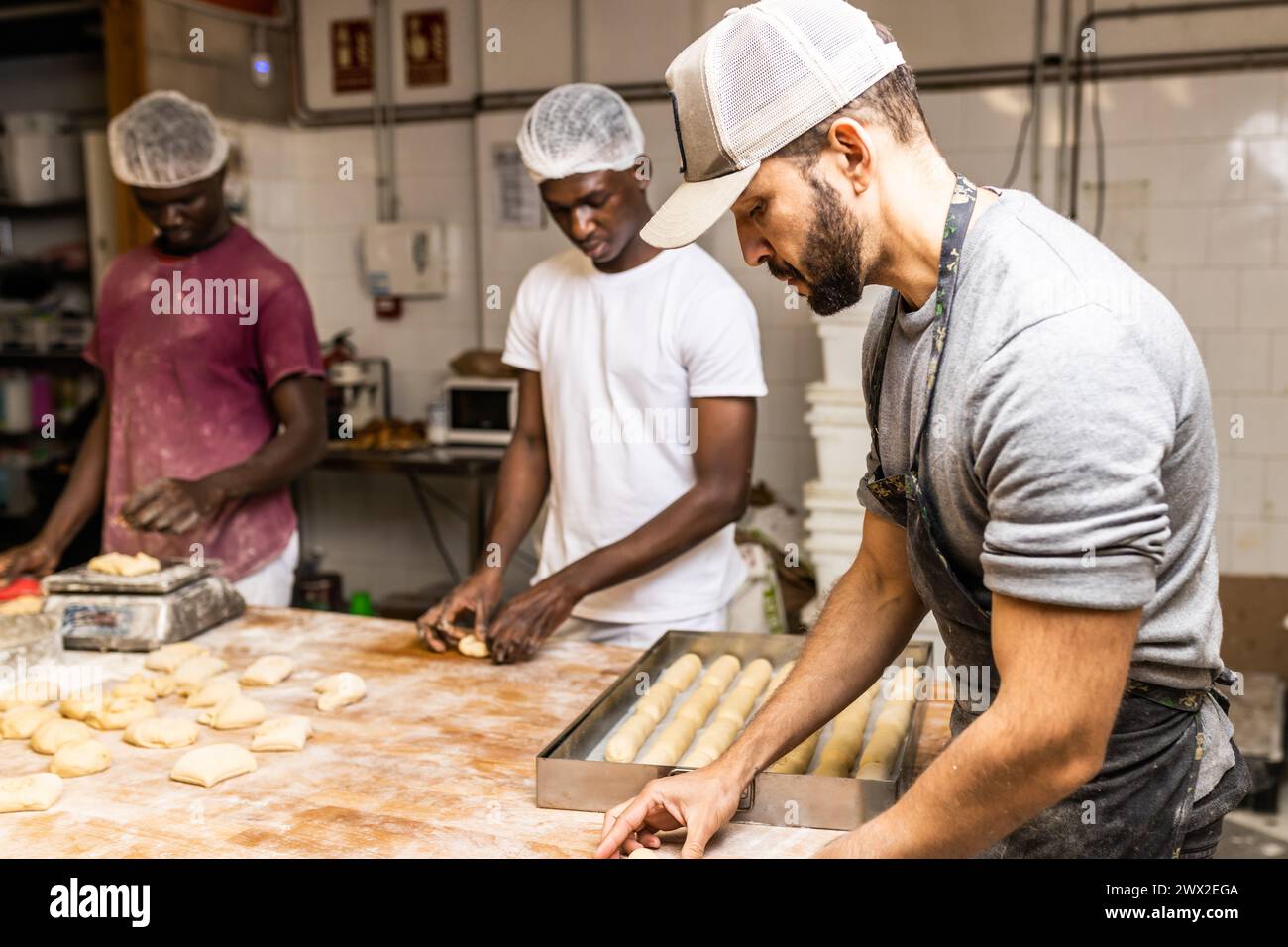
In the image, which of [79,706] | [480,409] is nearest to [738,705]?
[79,706]

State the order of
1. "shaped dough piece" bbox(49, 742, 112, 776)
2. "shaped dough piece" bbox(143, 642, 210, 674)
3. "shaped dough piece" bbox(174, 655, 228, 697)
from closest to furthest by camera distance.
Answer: "shaped dough piece" bbox(49, 742, 112, 776) < "shaped dough piece" bbox(174, 655, 228, 697) < "shaped dough piece" bbox(143, 642, 210, 674)

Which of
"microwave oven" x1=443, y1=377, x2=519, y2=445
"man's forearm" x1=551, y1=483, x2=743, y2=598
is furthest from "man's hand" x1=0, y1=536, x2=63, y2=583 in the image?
"microwave oven" x1=443, y1=377, x2=519, y2=445

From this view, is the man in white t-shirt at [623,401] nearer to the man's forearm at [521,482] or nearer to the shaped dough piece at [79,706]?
the man's forearm at [521,482]

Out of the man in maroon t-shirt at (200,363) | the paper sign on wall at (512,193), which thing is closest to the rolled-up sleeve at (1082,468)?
the man in maroon t-shirt at (200,363)

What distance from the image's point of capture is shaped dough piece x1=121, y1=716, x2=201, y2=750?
1830 mm

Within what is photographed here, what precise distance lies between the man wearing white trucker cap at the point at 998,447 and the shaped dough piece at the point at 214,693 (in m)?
0.89

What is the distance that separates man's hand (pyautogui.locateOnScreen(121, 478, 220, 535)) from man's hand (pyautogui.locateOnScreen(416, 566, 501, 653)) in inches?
22.6

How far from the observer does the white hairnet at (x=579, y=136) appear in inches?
97.1

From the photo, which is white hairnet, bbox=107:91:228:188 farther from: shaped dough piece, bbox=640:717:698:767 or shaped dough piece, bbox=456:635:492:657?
shaped dough piece, bbox=640:717:698:767

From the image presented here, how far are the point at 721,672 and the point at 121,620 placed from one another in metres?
1.22

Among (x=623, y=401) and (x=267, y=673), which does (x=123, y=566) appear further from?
(x=623, y=401)

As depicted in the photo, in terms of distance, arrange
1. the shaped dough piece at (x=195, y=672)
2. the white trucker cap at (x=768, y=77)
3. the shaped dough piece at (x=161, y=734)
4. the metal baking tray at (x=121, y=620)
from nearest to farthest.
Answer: the white trucker cap at (x=768, y=77)
the shaped dough piece at (x=161, y=734)
the shaped dough piece at (x=195, y=672)
the metal baking tray at (x=121, y=620)

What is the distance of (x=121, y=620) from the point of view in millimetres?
2355
